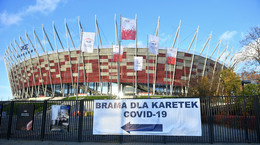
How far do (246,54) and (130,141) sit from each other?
17.5 meters

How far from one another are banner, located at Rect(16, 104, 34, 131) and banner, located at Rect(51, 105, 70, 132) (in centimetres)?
178

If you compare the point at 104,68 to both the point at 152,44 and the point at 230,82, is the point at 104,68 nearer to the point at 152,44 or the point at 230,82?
the point at 152,44

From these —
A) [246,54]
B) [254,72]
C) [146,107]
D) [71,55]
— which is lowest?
[146,107]

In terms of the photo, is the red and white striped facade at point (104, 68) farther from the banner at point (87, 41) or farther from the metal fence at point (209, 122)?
the metal fence at point (209, 122)

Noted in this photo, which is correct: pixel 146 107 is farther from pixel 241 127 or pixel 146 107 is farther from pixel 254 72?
pixel 254 72

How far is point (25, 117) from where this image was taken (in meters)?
11.2

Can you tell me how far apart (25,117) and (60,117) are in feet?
8.72

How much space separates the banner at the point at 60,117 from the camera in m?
10.5

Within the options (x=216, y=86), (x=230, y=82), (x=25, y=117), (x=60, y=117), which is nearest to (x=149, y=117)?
(x=60, y=117)

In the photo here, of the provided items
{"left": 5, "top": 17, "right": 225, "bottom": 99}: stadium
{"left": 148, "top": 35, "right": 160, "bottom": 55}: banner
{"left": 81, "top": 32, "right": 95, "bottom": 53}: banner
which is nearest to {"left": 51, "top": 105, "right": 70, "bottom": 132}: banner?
{"left": 81, "top": 32, "right": 95, "bottom": 53}: banner

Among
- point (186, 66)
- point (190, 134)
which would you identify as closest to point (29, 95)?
point (186, 66)

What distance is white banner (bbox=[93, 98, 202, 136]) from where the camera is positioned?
9.57 m

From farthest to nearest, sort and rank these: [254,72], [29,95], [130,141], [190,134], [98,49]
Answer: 1. [29,95]
2. [98,49]
3. [254,72]
4. [130,141]
5. [190,134]

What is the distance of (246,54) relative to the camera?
19.4 metres
